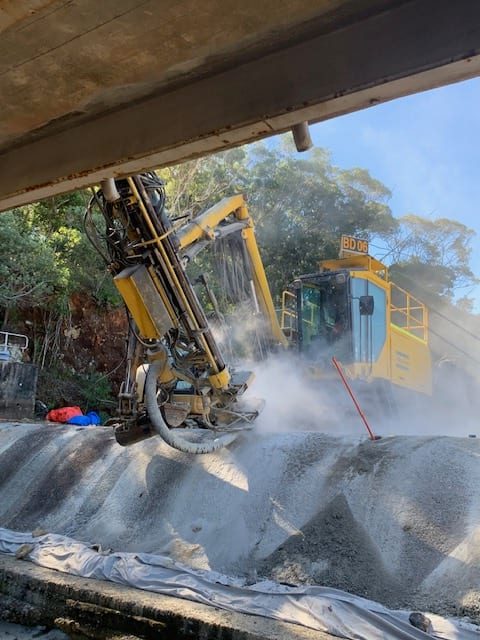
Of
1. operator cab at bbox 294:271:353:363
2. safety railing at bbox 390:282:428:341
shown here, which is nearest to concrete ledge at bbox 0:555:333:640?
operator cab at bbox 294:271:353:363

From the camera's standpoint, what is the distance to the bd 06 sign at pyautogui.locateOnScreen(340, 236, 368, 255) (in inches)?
383

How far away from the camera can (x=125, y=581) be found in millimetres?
4340

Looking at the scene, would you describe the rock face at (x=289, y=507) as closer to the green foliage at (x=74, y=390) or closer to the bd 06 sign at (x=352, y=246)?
the bd 06 sign at (x=352, y=246)

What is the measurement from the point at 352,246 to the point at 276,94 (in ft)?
24.8

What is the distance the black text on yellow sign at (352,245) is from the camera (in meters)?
9.74

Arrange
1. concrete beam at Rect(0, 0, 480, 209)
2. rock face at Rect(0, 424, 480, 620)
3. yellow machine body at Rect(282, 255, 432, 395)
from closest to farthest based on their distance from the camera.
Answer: concrete beam at Rect(0, 0, 480, 209) < rock face at Rect(0, 424, 480, 620) < yellow machine body at Rect(282, 255, 432, 395)

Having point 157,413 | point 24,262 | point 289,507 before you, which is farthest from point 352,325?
point 24,262

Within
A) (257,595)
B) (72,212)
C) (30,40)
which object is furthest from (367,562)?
(72,212)

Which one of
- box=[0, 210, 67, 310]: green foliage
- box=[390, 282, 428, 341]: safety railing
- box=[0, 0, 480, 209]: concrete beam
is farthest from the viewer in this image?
box=[0, 210, 67, 310]: green foliage

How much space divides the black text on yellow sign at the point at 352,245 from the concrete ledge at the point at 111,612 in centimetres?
701

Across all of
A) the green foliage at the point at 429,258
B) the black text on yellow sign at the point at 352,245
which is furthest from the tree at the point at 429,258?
the black text on yellow sign at the point at 352,245

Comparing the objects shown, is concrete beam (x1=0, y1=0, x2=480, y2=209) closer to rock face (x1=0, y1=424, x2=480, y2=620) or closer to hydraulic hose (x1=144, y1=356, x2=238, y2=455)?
hydraulic hose (x1=144, y1=356, x2=238, y2=455)

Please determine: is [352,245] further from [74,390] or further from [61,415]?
[74,390]

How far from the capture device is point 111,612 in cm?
397
